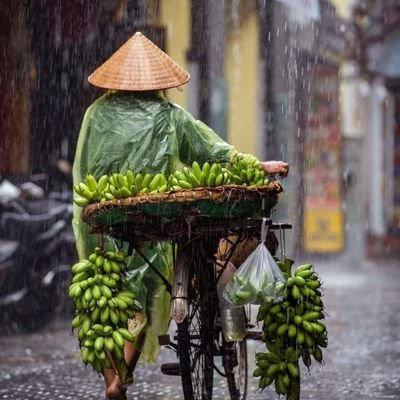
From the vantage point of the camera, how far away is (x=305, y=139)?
2448cm

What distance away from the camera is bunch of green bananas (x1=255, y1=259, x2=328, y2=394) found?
16.9ft

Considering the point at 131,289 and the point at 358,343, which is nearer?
the point at 131,289

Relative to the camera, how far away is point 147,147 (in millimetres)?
5777

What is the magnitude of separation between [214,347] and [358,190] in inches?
821

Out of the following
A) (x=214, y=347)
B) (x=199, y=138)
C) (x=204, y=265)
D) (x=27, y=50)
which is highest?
(x=27, y=50)

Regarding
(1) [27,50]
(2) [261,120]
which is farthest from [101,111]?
(2) [261,120]

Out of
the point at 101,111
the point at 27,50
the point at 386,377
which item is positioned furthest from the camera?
the point at 27,50

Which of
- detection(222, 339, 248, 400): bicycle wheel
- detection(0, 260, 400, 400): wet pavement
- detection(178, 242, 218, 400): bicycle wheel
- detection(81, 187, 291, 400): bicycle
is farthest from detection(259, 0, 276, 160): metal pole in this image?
detection(178, 242, 218, 400): bicycle wheel

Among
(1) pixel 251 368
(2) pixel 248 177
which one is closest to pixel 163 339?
(2) pixel 248 177

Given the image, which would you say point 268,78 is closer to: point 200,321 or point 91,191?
point 200,321

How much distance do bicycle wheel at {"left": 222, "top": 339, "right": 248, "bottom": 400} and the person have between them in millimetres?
348

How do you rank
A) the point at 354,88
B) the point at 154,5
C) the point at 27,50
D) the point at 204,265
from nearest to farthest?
1. the point at 204,265
2. the point at 27,50
3. the point at 154,5
4. the point at 354,88

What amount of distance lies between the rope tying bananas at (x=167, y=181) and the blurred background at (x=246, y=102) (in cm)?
574

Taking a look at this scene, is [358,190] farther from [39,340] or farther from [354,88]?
[39,340]
